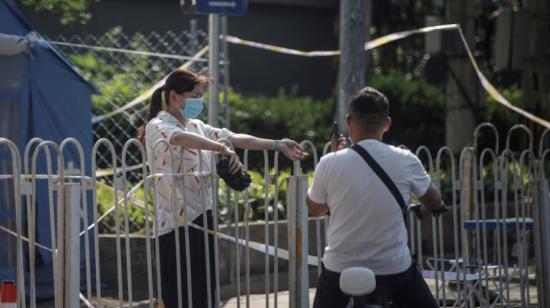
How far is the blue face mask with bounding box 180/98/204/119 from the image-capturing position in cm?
706

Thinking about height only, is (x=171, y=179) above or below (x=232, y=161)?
below

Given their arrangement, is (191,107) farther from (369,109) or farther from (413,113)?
(413,113)

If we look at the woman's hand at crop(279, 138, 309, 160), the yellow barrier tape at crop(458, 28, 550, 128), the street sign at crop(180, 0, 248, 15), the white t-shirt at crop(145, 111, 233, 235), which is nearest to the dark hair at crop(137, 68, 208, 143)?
the white t-shirt at crop(145, 111, 233, 235)

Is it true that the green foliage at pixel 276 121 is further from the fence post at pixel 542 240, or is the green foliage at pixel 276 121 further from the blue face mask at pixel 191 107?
the blue face mask at pixel 191 107

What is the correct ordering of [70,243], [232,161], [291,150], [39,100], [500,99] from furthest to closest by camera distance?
1. [500,99]
2. [39,100]
3. [291,150]
4. [232,161]
5. [70,243]

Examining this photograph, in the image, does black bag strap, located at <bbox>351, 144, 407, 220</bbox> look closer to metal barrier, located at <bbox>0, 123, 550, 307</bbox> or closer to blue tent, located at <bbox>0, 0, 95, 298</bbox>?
metal barrier, located at <bbox>0, 123, 550, 307</bbox>

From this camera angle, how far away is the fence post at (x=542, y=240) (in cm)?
825

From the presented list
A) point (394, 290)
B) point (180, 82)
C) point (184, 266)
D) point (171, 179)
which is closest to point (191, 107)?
point (180, 82)

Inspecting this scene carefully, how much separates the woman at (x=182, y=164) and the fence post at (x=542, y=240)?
2.23m

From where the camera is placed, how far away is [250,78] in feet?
74.6

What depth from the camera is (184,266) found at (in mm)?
6996

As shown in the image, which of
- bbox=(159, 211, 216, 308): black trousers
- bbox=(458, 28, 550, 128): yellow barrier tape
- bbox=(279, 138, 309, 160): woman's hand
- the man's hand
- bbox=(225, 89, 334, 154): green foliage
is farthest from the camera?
bbox=(225, 89, 334, 154): green foliage

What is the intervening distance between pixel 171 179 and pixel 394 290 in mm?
1676

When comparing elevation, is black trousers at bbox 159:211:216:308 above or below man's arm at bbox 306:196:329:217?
below
